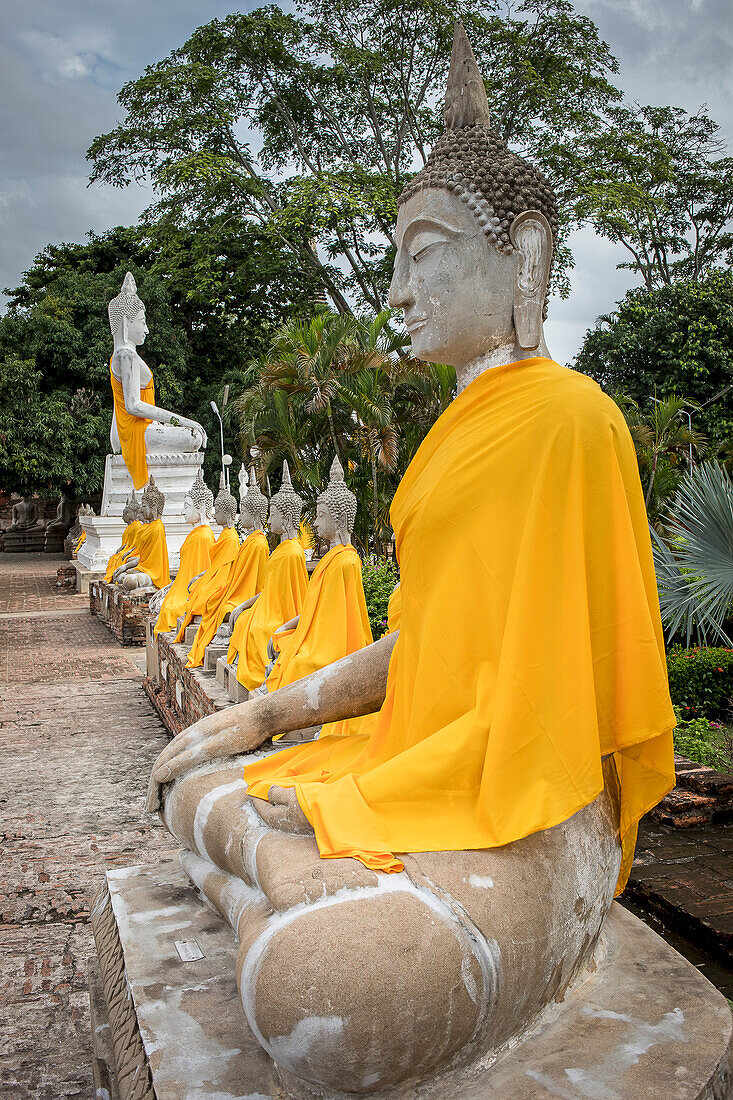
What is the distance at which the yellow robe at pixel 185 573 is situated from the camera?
9.37 m

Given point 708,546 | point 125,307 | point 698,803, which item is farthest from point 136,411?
point 698,803

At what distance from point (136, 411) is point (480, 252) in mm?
15451

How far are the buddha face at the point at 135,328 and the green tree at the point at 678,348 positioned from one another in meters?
9.71

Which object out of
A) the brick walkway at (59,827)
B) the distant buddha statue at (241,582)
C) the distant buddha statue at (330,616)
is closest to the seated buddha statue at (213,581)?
the distant buddha statue at (241,582)

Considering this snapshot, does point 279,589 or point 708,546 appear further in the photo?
point 279,589

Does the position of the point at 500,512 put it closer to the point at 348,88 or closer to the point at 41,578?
the point at 41,578

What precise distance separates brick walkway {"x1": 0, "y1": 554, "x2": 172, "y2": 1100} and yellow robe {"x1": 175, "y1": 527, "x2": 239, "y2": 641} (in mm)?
1019

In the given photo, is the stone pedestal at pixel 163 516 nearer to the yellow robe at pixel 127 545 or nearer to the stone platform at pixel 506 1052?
the yellow robe at pixel 127 545

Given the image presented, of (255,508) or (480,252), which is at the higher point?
(480,252)

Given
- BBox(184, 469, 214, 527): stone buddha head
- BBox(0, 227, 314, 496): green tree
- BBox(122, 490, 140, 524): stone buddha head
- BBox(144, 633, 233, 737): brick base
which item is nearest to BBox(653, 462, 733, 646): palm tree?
BBox(144, 633, 233, 737): brick base

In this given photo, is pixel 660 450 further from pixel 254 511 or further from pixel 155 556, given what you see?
pixel 155 556

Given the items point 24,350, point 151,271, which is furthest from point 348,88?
point 24,350

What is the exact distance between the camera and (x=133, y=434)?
16.9 metres

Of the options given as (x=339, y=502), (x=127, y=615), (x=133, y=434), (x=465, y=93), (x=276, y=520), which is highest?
(x=133, y=434)
